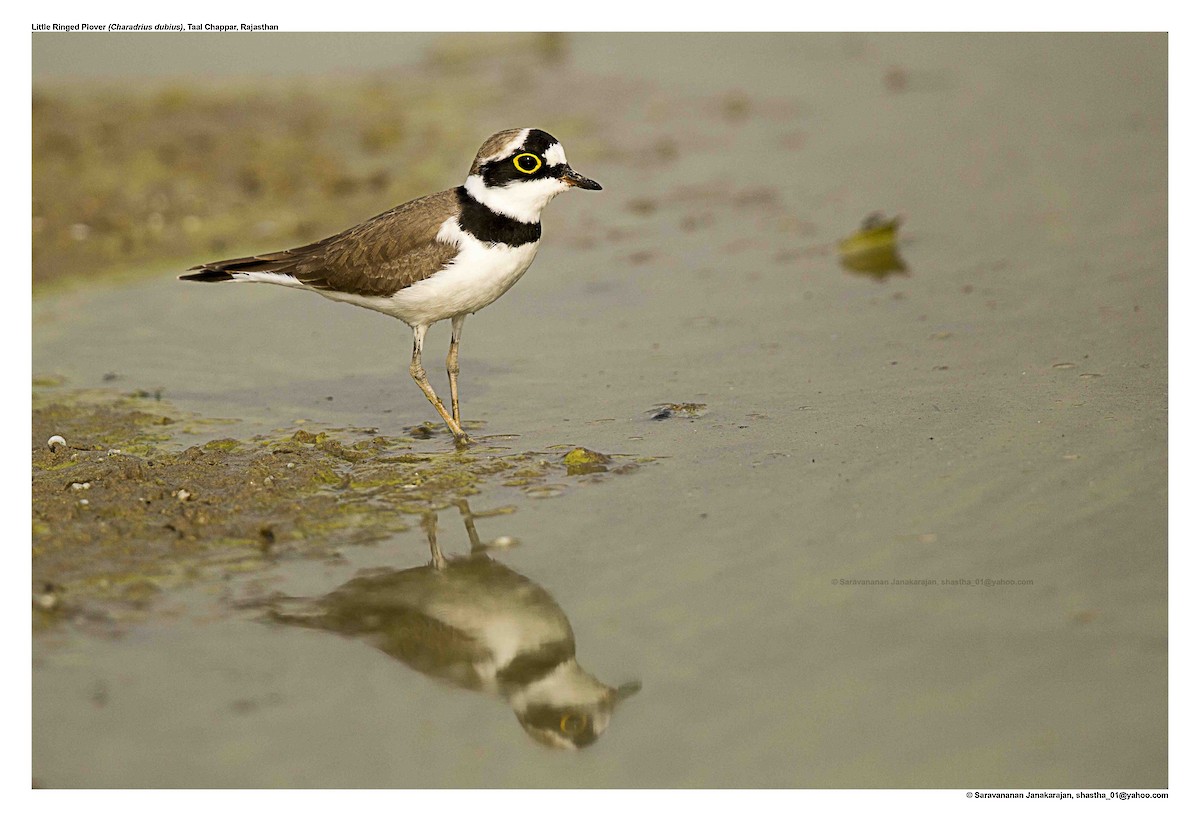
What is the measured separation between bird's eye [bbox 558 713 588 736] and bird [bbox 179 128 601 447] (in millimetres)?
2775

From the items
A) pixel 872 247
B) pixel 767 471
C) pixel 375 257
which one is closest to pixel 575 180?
pixel 375 257

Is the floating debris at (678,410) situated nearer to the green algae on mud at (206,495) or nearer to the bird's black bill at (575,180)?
the green algae on mud at (206,495)

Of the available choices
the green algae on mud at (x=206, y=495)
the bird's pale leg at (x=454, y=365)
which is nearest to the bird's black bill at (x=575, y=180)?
the bird's pale leg at (x=454, y=365)

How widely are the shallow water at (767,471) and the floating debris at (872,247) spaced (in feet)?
0.59

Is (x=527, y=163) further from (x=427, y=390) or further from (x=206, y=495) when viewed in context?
(x=206, y=495)

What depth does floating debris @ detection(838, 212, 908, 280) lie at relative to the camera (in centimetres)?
998

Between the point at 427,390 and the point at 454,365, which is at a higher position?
the point at 454,365

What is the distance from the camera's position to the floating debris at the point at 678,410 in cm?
743

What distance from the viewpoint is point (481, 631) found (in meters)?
5.34

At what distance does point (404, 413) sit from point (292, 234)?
3.72 metres

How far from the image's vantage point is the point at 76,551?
5.91 m

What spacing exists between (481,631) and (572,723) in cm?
84

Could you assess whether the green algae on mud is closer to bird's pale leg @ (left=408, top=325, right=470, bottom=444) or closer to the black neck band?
bird's pale leg @ (left=408, top=325, right=470, bottom=444)

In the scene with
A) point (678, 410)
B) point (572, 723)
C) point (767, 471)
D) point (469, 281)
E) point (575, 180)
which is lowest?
point (572, 723)
